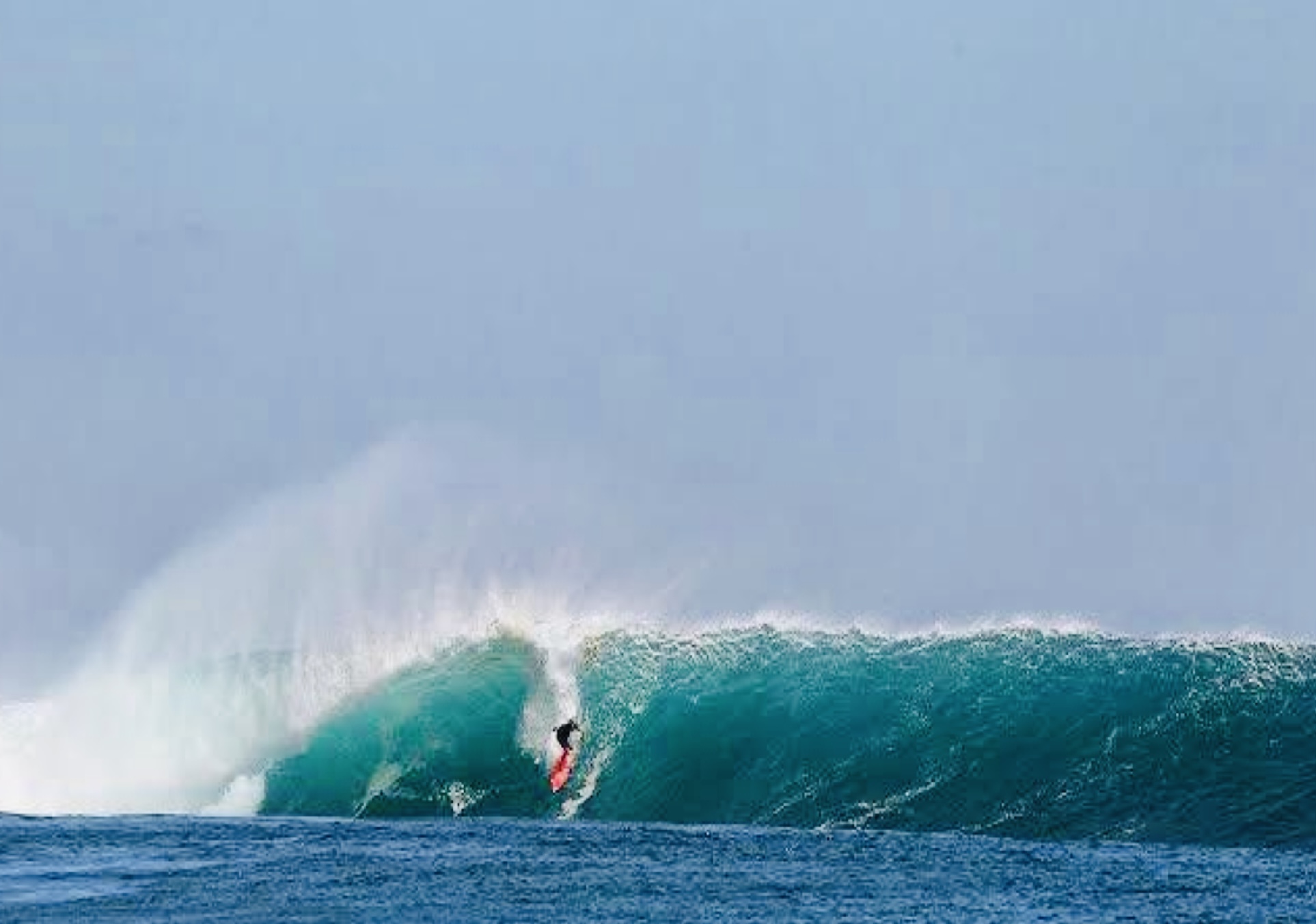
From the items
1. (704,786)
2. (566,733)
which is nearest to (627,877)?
(704,786)

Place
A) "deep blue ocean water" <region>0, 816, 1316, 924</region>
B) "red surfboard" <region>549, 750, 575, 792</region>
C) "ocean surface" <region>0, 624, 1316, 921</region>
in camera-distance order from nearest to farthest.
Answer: "deep blue ocean water" <region>0, 816, 1316, 924</region>
"ocean surface" <region>0, 624, 1316, 921</region>
"red surfboard" <region>549, 750, 575, 792</region>

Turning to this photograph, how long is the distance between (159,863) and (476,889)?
520cm

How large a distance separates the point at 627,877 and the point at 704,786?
9432mm

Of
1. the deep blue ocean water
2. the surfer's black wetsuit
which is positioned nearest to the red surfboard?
the surfer's black wetsuit

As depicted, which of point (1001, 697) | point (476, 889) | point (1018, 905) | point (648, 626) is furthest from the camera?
point (648, 626)

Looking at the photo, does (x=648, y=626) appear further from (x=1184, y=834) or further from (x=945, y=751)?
(x=1184, y=834)

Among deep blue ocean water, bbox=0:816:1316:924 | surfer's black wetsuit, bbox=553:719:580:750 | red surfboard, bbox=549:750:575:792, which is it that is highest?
surfer's black wetsuit, bbox=553:719:580:750

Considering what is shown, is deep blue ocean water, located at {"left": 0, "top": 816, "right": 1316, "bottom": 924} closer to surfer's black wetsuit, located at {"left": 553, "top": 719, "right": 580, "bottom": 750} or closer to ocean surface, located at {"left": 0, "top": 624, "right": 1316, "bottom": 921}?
ocean surface, located at {"left": 0, "top": 624, "right": 1316, "bottom": 921}

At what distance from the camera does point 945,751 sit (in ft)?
121

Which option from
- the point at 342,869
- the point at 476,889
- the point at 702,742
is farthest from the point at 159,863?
the point at 702,742

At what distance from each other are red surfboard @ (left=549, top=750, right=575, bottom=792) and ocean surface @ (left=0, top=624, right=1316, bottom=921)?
0.16m

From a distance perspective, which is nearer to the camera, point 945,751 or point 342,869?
point 342,869

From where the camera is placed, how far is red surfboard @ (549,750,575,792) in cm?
3891

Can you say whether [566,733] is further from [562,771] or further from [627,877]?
[627,877]
